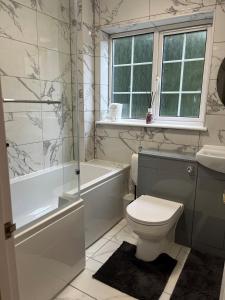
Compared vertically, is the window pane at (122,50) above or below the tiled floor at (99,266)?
above

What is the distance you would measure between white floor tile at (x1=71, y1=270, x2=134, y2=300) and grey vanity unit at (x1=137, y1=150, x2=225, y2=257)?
849mm

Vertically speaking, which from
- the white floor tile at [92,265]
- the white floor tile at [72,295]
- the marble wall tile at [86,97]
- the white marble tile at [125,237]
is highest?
the marble wall tile at [86,97]

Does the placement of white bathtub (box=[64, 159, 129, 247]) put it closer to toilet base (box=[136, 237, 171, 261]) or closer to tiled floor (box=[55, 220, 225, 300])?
tiled floor (box=[55, 220, 225, 300])

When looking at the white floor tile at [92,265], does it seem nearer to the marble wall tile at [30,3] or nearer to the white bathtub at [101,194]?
→ the white bathtub at [101,194]

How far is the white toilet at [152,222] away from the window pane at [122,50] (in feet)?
5.43

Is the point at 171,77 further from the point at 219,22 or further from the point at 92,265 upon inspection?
the point at 92,265

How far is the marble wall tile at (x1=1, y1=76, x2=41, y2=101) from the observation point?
2.01 metres

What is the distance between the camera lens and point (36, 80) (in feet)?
7.40

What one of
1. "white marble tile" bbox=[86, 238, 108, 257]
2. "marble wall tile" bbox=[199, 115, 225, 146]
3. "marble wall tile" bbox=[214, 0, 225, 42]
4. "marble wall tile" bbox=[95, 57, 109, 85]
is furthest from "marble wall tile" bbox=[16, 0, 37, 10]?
"white marble tile" bbox=[86, 238, 108, 257]

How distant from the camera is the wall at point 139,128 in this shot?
1.99m

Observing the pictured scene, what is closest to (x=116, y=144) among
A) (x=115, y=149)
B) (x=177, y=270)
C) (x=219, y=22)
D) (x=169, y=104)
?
(x=115, y=149)

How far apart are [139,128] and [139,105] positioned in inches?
14.2

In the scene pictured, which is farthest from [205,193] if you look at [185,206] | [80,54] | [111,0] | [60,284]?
[111,0]

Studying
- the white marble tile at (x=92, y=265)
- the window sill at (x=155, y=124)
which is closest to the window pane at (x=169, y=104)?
the window sill at (x=155, y=124)
